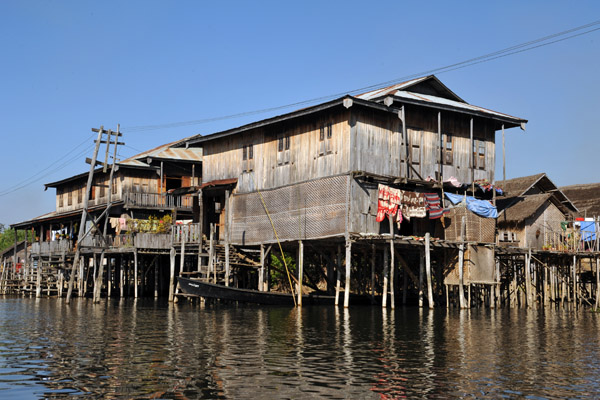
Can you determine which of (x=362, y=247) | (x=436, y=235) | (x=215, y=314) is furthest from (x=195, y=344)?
(x=436, y=235)

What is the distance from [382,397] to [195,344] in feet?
27.4

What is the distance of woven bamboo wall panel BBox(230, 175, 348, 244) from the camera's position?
3441 centimetres

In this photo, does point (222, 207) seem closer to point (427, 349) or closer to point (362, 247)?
point (362, 247)

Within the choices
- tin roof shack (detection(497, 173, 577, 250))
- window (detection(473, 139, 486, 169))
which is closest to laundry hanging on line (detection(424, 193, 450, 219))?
window (detection(473, 139, 486, 169))

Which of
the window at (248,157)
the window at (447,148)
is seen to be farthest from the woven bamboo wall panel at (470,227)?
the window at (248,157)

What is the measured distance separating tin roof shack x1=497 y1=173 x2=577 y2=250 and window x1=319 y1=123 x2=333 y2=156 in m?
12.8

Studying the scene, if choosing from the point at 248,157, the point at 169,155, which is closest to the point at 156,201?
the point at 169,155

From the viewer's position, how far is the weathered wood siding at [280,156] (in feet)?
114

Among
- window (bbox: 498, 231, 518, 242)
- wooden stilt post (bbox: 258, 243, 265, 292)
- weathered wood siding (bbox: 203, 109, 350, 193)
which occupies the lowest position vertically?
wooden stilt post (bbox: 258, 243, 265, 292)

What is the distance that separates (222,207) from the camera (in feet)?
142

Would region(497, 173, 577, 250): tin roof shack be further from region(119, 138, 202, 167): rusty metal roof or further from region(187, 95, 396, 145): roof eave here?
region(119, 138, 202, 167): rusty metal roof

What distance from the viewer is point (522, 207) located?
43.5 m

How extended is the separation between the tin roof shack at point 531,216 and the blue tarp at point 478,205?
5.31m

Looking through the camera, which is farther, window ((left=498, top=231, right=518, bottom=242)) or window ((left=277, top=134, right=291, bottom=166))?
window ((left=498, top=231, right=518, bottom=242))
